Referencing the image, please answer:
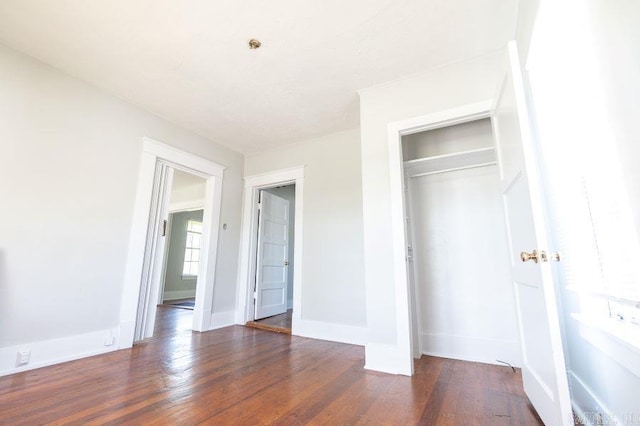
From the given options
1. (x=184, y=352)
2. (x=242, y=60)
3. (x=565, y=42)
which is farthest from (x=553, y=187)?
(x=184, y=352)

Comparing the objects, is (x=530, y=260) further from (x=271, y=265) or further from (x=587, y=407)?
(x=271, y=265)

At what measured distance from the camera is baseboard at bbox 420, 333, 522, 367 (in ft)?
7.92

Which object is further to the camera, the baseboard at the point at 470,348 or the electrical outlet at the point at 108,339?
the electrical outlet at the point at 108,339

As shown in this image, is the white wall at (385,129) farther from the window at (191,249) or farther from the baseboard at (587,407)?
the window at (191,249)

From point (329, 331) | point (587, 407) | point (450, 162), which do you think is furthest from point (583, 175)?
point (329, 331)

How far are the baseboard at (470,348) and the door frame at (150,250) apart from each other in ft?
9.15

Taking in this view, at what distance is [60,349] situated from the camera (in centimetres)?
242

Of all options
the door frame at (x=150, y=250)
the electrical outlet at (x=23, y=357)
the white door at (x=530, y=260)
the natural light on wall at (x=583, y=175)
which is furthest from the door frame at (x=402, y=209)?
the electrical outlet at (x=23, y=357)

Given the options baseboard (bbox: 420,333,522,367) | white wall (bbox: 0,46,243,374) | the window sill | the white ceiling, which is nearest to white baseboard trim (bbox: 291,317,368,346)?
baseboard (bbox: 420,333,522,367)

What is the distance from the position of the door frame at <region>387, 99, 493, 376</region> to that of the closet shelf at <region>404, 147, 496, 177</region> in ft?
1.00

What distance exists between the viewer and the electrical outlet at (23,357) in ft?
7.19

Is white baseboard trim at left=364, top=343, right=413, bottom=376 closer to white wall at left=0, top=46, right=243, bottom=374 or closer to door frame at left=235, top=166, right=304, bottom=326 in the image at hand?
door frame at left=235, top=166, right=304, bottom=326

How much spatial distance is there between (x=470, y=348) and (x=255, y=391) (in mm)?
1953

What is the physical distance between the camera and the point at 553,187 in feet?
5.30
